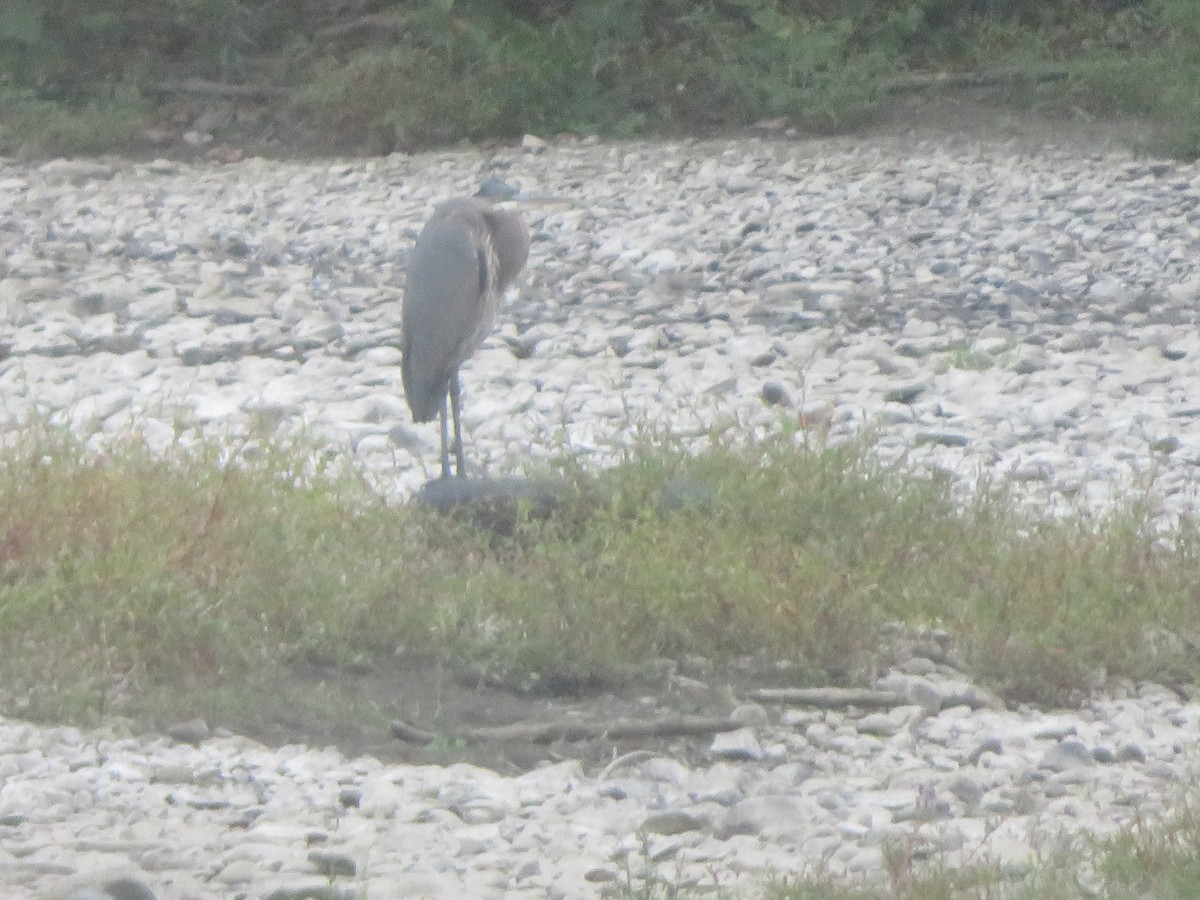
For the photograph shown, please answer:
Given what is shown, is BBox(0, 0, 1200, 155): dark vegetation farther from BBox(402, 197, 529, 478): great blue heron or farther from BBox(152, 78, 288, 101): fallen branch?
BBox(402, 197, 529, 478): great blue heron

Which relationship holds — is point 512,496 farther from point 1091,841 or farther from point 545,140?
point 545,140

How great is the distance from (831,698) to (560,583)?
63cm

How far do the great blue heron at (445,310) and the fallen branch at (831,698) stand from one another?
1.38 m

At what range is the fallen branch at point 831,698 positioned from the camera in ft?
13.2

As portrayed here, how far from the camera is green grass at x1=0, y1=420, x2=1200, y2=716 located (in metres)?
4.00

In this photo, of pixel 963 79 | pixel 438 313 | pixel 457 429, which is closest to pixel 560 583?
pixel 457 429

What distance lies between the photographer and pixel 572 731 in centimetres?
384

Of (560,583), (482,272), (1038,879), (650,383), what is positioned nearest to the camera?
(1038,879)

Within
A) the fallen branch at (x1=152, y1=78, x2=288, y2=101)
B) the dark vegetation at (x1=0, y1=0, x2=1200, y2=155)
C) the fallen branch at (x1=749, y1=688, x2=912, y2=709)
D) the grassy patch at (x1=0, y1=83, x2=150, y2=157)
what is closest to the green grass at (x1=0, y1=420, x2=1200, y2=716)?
the fallen branch at (x1=749, y1=688, x2=912, y2=709)

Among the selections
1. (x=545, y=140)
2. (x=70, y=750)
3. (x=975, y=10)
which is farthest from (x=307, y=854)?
(x=975, y=10)

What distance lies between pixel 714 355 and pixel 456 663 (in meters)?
2.95

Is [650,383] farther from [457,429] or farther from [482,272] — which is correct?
[457,429]

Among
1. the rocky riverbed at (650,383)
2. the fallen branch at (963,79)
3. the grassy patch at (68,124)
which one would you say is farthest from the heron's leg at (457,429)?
the grassy patch at (68,124)

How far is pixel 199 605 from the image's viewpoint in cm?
401
